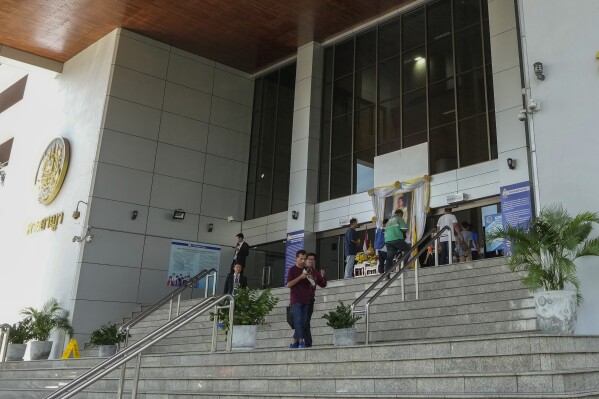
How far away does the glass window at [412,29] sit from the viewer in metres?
16.1

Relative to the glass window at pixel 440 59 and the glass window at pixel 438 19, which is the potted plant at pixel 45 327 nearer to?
the glass window at pixel 440 59

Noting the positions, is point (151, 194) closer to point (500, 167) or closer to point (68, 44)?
point (68, 44)

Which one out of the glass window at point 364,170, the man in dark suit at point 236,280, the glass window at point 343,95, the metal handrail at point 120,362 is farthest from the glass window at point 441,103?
the metal handrail at point 120,362

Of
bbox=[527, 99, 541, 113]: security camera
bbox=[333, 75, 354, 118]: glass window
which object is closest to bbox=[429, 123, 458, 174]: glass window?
bbox=[333, 75, 354, 118]: glass window

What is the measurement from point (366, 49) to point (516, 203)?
24.5ft

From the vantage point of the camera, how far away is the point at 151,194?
17031 mm

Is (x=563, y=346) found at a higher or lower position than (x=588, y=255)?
lower

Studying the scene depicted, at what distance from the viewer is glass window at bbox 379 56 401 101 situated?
53.6 ft

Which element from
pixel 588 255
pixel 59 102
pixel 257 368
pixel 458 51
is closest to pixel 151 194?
pixel 59 102

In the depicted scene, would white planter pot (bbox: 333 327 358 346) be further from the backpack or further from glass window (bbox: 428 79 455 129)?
glass window (bbox: 428 79 455 129)

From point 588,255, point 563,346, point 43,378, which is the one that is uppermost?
point 588,255

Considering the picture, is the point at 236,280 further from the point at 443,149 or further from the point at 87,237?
the point at 443,149

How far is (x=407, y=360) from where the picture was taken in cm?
551

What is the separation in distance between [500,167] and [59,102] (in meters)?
14.4
